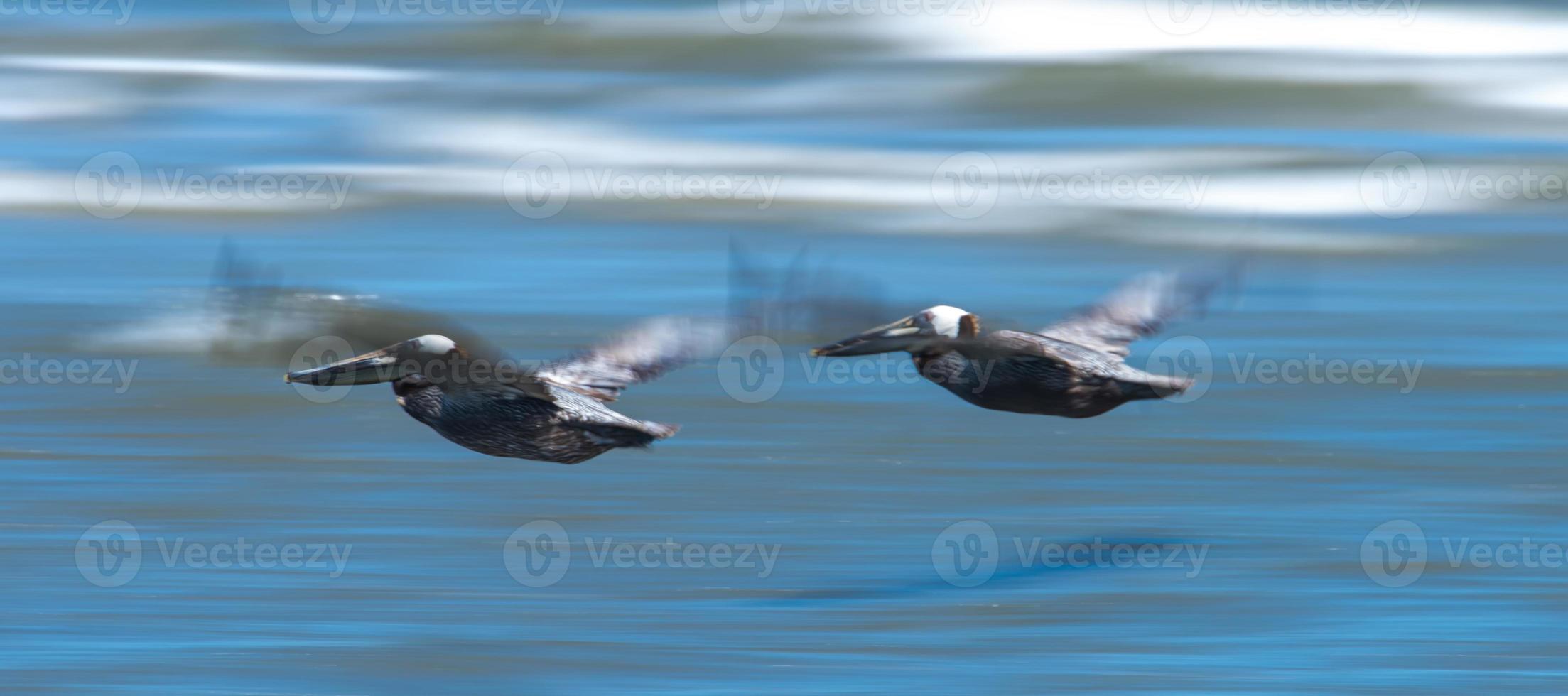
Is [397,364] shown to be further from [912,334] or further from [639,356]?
[912,334]

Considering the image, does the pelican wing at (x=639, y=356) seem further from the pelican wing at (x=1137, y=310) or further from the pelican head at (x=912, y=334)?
the pelican wing at (x=1137, y=310)

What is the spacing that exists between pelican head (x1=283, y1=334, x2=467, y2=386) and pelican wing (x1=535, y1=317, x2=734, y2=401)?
1.59 feet

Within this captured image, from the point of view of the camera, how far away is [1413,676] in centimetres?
995

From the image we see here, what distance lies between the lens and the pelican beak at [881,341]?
10.0 metres

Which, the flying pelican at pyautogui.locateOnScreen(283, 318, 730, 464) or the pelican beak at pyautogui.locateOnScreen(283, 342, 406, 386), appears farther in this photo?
the flying pelican at pyautogui.locateOnScreen(283, 318, 730, 464)

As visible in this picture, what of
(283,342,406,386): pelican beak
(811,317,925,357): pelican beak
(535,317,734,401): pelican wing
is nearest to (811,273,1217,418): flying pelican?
(811,317,925,357): pelican beak

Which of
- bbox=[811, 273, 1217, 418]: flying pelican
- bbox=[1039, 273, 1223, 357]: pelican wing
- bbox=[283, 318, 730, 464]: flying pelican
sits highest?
bbox=[1039, 273, 1223, 357]: pelican wing

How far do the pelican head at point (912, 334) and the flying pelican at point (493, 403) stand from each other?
52 centimetres

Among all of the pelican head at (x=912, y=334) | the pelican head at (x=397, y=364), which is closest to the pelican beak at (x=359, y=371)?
the pelican head at (x=397, y=364)

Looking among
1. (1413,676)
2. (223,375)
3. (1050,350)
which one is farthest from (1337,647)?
(223,375)

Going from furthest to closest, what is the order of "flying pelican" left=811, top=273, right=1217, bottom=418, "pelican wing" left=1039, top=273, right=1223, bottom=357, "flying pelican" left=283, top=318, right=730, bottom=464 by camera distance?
"pelican wing" left=1039, top=273, right=1223, bottom=357, "flying pelican" left=811, top=273, right=1217, bottom=418, "flying pelican" left=283, top=318, right=730, bottom=464

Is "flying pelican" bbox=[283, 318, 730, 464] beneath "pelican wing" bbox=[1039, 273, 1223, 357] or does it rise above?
beneath

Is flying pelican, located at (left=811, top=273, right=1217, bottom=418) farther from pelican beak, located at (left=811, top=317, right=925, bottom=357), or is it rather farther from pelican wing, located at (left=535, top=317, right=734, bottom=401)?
pelican wing, located at (left=535, top=317, right=734, bottom=401)

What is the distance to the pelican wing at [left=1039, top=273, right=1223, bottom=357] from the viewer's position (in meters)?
11.2
